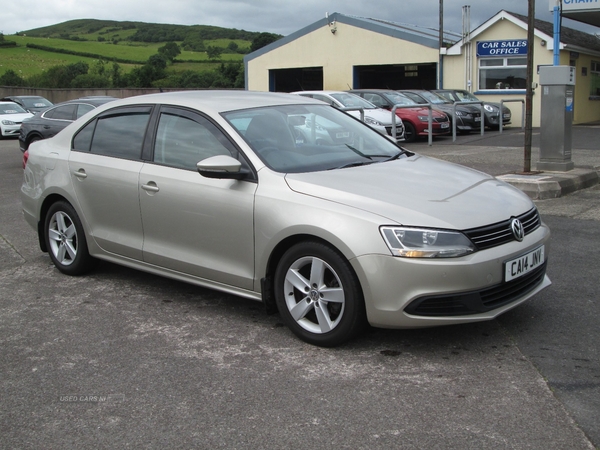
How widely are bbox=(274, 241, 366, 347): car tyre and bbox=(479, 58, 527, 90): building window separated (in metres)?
26.2

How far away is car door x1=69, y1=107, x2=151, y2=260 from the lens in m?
5.43

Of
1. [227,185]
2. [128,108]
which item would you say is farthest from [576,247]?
[128,108]

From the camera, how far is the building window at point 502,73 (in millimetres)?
28594

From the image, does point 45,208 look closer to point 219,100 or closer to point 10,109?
point 219,100

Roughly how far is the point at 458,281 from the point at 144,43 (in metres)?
93.0

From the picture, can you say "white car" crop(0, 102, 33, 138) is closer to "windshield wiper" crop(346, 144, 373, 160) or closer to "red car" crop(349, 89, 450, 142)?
"red car" crop(349, 89, 450, 142)

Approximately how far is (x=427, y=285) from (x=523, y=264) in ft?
2.43

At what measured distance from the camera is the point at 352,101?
1956cm

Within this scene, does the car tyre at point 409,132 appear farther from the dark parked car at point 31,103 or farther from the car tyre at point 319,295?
the car tyre at point 319,295

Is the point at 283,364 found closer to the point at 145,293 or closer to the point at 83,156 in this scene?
the point at 145,293

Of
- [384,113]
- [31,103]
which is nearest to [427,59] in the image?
[384,113]

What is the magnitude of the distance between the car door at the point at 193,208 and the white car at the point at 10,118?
22.2 metres

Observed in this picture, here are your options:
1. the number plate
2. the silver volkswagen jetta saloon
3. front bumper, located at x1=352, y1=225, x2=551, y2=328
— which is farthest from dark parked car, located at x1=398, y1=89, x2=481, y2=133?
front bumper, located at x1=352, y1=225, x2=551, y2=328

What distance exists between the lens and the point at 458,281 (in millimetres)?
3971
